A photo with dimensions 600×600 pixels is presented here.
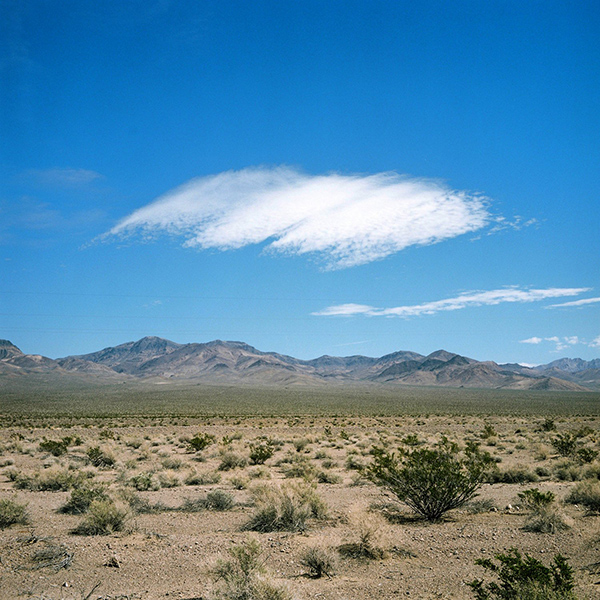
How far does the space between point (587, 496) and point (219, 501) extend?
1015cm

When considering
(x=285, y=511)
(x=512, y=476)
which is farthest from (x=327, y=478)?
(x=285, y=511)

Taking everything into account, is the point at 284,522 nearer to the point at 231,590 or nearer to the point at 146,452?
the point at 231,590

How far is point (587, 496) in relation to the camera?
1251 centimetres

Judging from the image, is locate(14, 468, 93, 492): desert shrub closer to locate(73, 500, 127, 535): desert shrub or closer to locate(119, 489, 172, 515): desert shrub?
locate(119, 489, 172, 515): desert shrub

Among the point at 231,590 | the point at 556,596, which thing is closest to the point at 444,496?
the point at 556,596

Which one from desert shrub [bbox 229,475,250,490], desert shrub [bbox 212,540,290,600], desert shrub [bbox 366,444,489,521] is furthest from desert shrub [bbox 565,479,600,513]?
desert shrub [bbox 229,475,250,490]

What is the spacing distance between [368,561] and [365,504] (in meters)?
5.09

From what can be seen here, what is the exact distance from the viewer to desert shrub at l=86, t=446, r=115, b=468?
22.6 m

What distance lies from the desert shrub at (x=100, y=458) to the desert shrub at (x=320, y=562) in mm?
17136

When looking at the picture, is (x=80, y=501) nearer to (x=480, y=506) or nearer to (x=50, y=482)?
(x=50, y=482)

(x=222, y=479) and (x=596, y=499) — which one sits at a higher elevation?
(x=596, y=499)

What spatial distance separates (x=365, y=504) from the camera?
1384 centimetres

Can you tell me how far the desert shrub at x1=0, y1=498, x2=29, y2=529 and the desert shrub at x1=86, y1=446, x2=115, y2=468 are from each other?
11.6 meters

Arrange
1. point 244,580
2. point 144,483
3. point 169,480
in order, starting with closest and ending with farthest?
1. point 244,580
2. point 144,483
3. point 169,480
